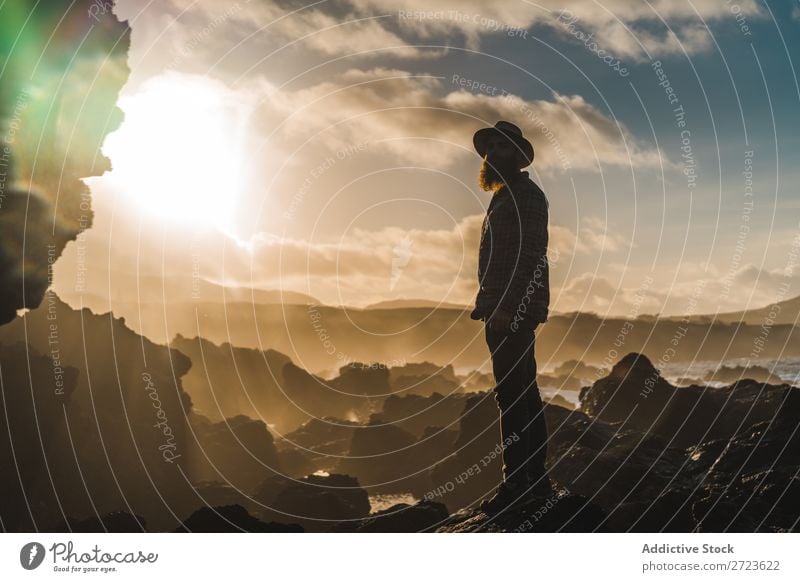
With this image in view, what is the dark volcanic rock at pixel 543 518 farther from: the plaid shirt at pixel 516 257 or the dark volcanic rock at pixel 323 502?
the dark volcanic rock at pixel 323 502

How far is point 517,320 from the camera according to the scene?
10305 mm

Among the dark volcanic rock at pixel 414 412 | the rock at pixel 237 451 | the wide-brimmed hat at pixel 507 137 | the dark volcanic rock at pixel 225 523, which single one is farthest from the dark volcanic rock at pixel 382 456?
the wide-brimmed hat at pixel 507 137

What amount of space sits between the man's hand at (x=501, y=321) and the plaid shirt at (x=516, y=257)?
6 centimetres

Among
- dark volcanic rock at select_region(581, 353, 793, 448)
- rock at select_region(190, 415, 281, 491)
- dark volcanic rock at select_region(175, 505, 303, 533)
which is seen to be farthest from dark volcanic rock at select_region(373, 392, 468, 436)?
dark volcanic rock at select_region(175, 505, 303, 533)

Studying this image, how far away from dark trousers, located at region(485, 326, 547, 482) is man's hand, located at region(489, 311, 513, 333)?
96 mm

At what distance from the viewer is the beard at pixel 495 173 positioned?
36.0ft

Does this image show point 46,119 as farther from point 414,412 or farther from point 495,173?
point 414,412

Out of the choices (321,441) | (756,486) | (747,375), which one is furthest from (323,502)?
(321,441)

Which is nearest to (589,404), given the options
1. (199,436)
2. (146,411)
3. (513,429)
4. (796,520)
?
(796,520)

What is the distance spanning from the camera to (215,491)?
44.5m

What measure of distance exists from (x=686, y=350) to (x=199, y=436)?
62036 mm

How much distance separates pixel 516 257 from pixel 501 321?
92 centimetres

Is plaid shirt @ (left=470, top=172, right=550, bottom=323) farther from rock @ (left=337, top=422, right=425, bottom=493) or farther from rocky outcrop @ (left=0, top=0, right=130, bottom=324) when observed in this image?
rock @ (left=337, top=422, right=425, bottom=493)

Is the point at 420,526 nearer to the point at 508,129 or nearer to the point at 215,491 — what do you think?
the point at 508,129
